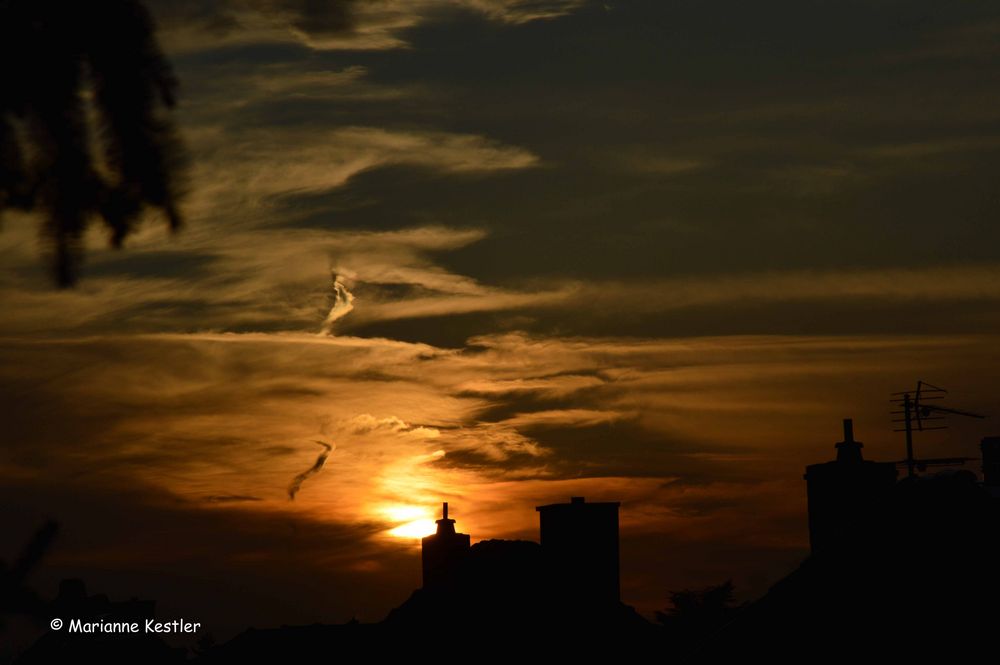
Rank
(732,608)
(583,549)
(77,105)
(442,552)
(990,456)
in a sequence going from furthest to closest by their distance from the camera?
(442,552), (583,549), (732,608), (990,456), (77,105)

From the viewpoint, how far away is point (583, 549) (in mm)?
29438

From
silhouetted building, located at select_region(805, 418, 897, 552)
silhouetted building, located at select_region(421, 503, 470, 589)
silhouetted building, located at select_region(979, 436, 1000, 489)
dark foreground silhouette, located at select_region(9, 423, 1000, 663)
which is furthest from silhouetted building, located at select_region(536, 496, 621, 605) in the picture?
silhouetted building, located at select_region(979, 436, 1000, 489)

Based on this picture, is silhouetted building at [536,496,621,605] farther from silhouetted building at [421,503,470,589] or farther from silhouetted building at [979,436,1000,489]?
silhouetted building at [979,436,1000,489]

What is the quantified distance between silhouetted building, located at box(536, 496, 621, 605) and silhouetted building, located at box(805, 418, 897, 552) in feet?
22.9

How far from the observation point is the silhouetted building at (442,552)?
32.6 m

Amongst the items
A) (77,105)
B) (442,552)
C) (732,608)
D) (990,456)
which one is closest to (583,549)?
(442,552)

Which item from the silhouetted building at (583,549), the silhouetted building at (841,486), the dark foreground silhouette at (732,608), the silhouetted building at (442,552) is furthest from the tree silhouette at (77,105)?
the silhouetted building at (442,552)

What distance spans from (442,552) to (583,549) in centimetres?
487

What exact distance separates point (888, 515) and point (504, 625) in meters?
16.8

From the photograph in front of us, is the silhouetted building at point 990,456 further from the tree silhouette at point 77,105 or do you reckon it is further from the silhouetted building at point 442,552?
the tree silhouette at point 77,105

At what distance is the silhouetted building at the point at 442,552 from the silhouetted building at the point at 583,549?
11.9 ft

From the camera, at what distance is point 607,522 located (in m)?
29.2

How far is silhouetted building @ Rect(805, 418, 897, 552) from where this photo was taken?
22.5m

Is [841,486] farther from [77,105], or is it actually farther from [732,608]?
[77,105]
